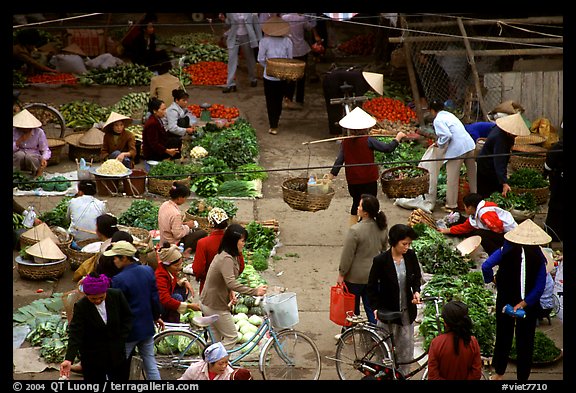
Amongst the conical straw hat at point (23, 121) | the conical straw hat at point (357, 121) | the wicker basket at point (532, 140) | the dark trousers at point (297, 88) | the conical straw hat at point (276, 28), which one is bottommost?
the wicker basket at point (532, 140)

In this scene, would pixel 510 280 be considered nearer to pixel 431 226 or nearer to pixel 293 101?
pixel 431 226

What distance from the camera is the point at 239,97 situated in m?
18.1

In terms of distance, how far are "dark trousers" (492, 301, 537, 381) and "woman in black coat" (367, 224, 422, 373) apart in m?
0.84

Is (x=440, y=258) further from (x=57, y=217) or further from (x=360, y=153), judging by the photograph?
(x=57, y=217)

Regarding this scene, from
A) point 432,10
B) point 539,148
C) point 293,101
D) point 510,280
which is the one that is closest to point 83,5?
point 293,101

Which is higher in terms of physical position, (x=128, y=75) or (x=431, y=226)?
(x=128, y=75)

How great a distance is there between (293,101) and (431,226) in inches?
235

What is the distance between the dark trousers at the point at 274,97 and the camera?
1602 centimetres

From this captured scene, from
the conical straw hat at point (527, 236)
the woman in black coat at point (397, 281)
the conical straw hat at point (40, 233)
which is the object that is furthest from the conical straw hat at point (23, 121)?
the conical straw hat at point (527, 236)

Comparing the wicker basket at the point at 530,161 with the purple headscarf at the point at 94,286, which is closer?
the purple headscarf at the point at 94,286

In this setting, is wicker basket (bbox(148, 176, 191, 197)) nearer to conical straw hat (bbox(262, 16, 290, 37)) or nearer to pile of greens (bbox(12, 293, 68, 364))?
pile of greens (bbox(12, 293, 68, 364))

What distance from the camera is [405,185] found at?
1248 centimetres

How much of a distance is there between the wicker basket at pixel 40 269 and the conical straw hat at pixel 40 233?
365 mm

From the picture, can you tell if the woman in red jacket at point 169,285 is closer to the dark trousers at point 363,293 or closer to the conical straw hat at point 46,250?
the dark trousers at point 363,293
